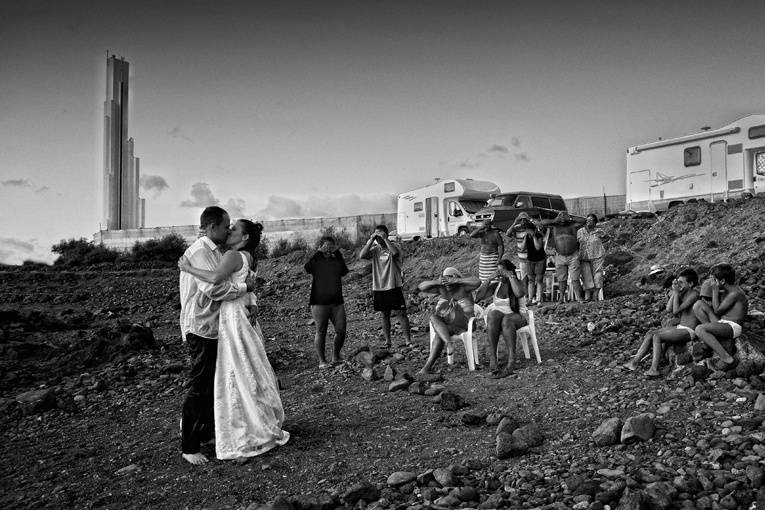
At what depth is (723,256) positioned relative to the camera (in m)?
12.9

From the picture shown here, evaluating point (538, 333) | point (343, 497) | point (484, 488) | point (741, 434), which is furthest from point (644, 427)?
point (538, 333)

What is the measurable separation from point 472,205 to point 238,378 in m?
18.5

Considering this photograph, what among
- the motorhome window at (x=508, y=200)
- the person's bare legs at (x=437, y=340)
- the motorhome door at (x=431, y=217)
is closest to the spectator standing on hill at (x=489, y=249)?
the person's bare legs at (x=437, y=340)

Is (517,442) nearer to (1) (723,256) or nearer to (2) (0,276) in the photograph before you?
(1) (723,256)

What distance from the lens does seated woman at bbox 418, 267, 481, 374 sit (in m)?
7.34

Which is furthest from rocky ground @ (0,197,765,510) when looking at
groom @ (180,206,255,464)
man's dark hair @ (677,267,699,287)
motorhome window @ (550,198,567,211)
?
motorhome window @ (550,198,567,211)

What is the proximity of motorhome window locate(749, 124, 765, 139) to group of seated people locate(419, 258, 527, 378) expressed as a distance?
503 inches

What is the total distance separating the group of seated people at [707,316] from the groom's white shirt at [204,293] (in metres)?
4.16

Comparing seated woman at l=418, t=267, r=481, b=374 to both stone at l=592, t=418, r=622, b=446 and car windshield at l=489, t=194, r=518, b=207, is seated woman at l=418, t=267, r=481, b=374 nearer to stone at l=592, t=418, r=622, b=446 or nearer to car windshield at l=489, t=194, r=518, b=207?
stone at l=592, t=418, r=622, b=446

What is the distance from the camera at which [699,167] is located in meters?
18.2

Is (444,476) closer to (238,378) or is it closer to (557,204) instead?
(238,378)

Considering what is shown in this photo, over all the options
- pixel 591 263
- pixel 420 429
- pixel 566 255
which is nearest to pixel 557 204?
pixel 591 263

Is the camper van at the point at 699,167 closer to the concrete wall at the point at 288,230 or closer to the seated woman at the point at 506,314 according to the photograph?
the seated woman at the point at 506,314

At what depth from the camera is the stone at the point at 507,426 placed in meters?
5.16
